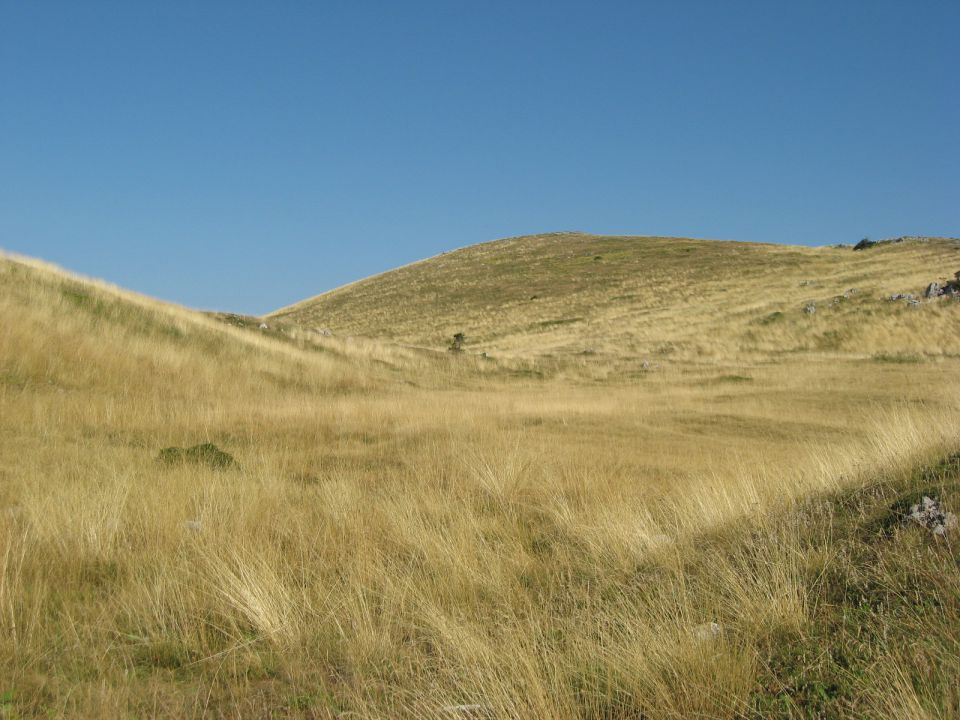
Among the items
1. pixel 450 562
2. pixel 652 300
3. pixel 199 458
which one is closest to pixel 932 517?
pixel 450 562

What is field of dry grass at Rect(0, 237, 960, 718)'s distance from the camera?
294 cm

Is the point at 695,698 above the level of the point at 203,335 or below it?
below

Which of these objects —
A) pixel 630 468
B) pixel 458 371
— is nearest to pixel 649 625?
pixel 630 468

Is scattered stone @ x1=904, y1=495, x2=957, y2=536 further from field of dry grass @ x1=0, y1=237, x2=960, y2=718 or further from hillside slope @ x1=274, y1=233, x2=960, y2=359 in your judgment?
hillside slope @ x1=274, y1=233, x2=960, y2=359

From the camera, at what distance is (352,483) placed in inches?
261

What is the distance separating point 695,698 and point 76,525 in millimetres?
Answer: 4093

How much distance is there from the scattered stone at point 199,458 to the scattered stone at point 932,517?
5.77 m

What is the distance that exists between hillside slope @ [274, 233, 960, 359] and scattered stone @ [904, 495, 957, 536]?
2962 cm

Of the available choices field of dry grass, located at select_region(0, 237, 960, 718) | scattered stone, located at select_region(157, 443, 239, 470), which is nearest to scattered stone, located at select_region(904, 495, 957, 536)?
field of dry grass, located at select_region(0, 237, 960, 718)

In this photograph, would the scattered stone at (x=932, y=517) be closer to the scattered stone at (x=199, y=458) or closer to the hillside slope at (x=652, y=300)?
the scattered stone at (x=199, y=458)

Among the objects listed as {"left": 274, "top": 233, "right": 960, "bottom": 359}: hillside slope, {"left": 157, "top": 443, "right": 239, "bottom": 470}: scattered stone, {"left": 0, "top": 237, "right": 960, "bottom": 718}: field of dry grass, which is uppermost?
{"left": 274, "top": 233, "right": 960, "bottom": 359}: hillside slope

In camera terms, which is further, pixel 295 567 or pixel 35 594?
pixel 295 567

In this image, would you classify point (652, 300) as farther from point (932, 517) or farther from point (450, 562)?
point (450, 562)

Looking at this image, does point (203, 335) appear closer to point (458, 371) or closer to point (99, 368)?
point (99, 368)
